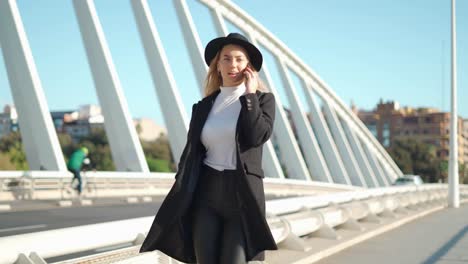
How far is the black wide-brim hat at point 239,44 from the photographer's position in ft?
11.8

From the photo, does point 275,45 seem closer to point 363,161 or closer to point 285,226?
point 363,161

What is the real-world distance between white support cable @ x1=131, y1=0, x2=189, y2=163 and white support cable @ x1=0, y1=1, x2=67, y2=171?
5818 mm

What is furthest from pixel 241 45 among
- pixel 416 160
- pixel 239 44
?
pixel 416 160

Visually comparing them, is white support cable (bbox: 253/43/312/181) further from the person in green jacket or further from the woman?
the woman

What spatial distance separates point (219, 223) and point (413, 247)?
6.78m

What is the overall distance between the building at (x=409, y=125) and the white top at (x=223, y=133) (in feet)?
481

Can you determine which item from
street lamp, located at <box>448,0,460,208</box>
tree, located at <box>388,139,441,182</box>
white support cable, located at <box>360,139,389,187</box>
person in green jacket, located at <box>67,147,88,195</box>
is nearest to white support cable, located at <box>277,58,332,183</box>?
white support cable, located at <box>360,139,389,187</box>

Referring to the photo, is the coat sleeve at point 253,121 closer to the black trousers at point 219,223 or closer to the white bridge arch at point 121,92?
the black trousers at point 219,223

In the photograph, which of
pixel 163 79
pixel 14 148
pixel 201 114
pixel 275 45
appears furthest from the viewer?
pixel 14 148

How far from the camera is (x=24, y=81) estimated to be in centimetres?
1628

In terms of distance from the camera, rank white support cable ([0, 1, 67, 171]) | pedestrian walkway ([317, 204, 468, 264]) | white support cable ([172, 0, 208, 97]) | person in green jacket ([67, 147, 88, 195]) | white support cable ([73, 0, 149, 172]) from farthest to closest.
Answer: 1. white support cable ([172, 0, 208, 97])
2. white support cable ([73, 0, 149, 172])
3. person in green jacket ([67, 147, 88, 195])
4. white support cable ([0, 1, 67, 171])
5. pedestrian walkway ([317, 204, 468, 264])

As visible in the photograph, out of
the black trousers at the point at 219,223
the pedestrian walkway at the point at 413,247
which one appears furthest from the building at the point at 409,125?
the black trousers at the point at 219,223

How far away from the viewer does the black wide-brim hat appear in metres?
3.60

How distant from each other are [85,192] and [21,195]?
2369 millimetres
